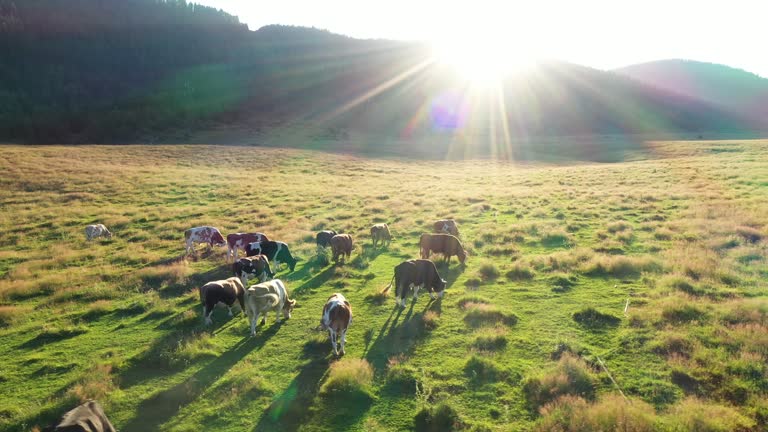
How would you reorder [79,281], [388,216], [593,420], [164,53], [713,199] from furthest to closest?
[164,53] → [388,216] → [713,199] → [79,281] → [593,420]

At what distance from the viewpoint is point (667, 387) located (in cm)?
818

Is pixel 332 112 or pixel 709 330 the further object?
pixel 332 112

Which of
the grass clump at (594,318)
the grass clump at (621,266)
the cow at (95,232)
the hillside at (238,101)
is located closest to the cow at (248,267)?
the grass clump at (594,318)

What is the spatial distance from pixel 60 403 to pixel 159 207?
26.3 metres

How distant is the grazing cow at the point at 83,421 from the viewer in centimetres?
636

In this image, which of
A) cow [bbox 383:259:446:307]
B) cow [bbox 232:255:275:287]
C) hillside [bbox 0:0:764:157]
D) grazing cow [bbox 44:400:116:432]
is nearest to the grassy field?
cow [bbox 383:259:446:307]

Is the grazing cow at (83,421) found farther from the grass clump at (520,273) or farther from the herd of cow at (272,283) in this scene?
the grass clump at (520,273)

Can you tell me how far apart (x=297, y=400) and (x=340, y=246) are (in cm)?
1038

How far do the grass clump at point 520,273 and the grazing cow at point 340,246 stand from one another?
732 centimetres

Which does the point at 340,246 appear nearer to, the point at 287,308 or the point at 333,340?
the point at 287,308

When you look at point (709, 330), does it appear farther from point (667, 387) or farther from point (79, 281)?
point (79, 281)

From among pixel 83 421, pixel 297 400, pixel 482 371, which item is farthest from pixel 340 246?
pixel 83 421

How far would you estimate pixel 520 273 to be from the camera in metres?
15.6

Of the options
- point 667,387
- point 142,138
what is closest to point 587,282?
point 667,387
